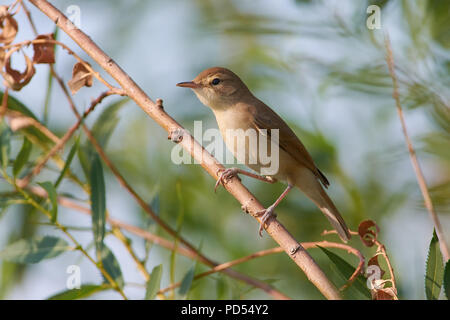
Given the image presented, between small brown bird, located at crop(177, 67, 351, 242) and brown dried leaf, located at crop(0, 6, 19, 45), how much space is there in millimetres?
1357

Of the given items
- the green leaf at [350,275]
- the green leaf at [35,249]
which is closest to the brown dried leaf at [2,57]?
the green leaf at [35,249]

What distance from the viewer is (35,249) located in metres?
2.28

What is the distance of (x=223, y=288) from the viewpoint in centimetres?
251

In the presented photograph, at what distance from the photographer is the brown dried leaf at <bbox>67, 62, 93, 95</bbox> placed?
6.59ft

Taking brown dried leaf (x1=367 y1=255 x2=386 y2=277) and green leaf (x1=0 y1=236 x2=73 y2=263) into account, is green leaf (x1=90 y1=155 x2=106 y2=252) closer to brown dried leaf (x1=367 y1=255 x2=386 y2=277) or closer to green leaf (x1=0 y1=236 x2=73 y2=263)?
green leaf (x1=0 y1=236 x2=73 y2=263)

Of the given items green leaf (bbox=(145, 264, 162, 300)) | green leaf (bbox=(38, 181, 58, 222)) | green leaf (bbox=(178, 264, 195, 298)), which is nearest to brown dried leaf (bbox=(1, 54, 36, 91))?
green leaf (bbox=(38, 181, 58, 222))

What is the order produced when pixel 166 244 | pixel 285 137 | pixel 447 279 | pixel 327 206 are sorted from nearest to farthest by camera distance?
pixel 447 279, pixel 166 244, pixel 327 206, pixel 285 137

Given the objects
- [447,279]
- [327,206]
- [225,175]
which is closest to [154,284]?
[225,175]

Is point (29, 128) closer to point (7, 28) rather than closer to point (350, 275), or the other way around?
point (7, 28)

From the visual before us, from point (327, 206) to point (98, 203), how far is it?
1348 millimetres

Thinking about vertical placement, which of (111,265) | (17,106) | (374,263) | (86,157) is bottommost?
(374,263)

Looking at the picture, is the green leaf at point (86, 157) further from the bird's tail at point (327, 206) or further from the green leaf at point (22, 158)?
the bird's tail at point (327, 206)
